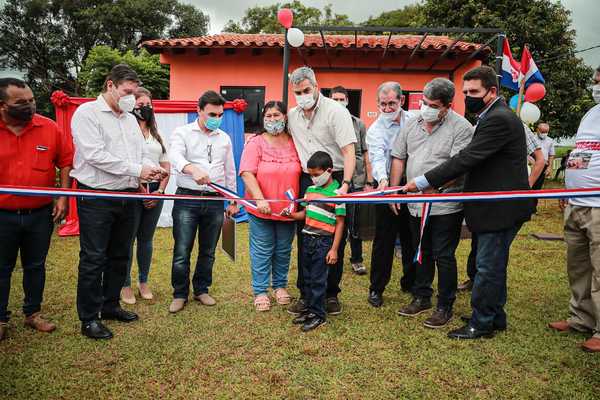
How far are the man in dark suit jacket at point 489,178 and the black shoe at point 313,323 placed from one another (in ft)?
3.50

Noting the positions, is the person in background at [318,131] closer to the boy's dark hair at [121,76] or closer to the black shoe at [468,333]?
the black shoe at [468,333]

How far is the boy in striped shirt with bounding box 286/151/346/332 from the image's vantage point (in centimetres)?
346

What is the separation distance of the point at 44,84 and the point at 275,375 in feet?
103

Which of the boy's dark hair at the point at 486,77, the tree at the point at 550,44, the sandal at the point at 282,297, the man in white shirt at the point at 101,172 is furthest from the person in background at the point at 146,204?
the tree at the point at 550,44

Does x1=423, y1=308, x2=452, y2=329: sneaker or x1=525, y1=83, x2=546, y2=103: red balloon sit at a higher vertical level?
x1=525, y1=83, x2=546, y2=103: red balloon

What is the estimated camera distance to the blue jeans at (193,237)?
12.6 ft

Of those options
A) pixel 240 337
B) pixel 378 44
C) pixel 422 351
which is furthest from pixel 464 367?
pixel 378 44

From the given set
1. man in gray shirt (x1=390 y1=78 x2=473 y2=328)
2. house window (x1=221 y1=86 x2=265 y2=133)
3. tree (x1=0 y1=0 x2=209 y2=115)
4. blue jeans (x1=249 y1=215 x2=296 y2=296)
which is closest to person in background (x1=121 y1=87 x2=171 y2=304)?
blue jeans (x1=249 y1=215 x2=296 y2=296)

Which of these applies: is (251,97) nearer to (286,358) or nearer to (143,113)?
(143,113)

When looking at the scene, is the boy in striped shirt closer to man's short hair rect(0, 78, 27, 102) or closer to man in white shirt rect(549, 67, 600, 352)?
man in white shirt rect(549, 67, 600, 352)

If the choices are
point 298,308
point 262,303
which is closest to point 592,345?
point 298,308

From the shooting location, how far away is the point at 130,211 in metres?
3.45

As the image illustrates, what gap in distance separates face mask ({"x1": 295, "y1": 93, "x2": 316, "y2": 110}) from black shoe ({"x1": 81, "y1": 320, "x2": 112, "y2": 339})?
238 cm

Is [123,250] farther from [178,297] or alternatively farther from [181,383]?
[181,383]
